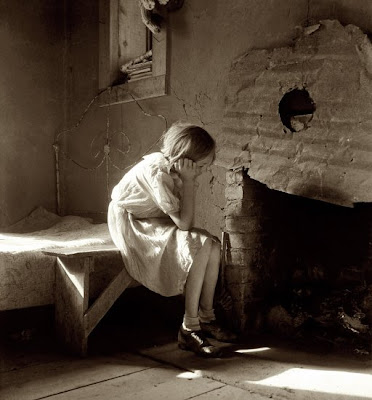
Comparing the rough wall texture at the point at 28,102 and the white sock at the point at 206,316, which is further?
the rough wall texture at the point at 28,102

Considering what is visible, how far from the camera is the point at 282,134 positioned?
2.96 metres

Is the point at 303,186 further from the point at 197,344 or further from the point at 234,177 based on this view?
the point at 197,344

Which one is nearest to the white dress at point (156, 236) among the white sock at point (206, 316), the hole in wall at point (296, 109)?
the white sock at point (206, 316)

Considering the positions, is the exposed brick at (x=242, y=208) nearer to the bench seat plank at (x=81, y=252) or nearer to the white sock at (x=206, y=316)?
the white sock at (x=206, y=316)

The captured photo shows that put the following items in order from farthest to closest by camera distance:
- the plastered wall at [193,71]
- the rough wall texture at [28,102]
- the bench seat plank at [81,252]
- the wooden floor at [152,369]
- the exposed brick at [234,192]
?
the rough wall texture at [28,102] < the exposed brick at [234,192] < the plastered wall at [193,71] < the bench seat plank at [81,252] < the wooden floor at [152,369]

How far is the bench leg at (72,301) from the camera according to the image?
2.79 m

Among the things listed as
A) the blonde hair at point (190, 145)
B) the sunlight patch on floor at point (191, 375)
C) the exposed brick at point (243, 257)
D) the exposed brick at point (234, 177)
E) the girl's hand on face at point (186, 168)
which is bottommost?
the sunlight patch on floor at point (191, 375)

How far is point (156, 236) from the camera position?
2.95 meters

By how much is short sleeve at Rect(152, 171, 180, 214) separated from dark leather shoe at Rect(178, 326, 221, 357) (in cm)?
72

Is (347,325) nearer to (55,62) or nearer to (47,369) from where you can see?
(47,369)

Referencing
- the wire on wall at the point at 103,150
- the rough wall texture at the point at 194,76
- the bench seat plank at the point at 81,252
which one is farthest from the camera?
the wire on wall at the point at 103,150

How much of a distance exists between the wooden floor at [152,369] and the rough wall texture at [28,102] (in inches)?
81.7

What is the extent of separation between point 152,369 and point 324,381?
0.87 metres

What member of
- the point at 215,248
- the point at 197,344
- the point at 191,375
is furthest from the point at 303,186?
the point at 191,375
